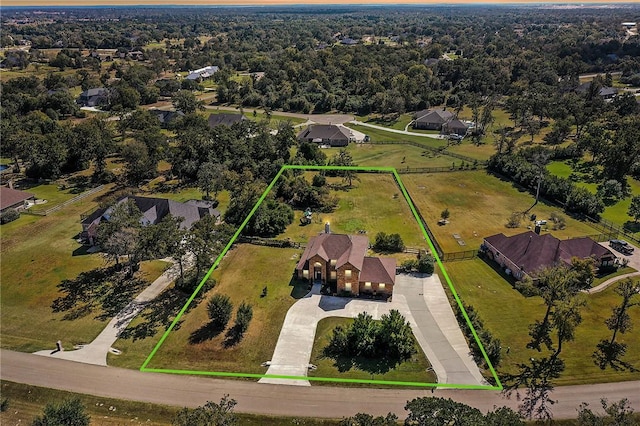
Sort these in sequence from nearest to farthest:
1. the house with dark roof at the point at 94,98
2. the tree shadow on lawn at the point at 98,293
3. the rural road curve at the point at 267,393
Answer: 1. the rural road curve at the point at 267,393
2. the tree shadow on lawn at the point at 98,293
3. the house with dark roof at the point at 94,98

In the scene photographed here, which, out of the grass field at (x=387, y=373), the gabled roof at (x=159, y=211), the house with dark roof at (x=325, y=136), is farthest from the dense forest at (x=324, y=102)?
the grass field at (x=387, y=373)

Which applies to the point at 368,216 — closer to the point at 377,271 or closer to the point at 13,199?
the point at 377,271

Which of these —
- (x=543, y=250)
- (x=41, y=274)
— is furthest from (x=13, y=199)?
(x=543, y=250)

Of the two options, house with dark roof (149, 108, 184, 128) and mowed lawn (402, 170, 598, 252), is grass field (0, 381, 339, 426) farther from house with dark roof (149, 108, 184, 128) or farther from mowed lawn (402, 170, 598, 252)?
house with dark roof (149, 108, 184, 128)

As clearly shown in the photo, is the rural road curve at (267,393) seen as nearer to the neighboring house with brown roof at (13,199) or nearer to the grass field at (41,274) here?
the grass field at (41,274)

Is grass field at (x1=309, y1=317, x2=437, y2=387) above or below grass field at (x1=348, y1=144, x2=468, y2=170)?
below

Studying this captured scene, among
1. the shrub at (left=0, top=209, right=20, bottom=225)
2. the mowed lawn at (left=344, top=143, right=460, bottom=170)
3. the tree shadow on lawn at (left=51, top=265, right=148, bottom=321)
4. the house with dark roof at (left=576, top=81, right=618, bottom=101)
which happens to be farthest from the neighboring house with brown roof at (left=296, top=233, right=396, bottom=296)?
the house with dark roof at (left=576, top=81, right=618, bottom=101)

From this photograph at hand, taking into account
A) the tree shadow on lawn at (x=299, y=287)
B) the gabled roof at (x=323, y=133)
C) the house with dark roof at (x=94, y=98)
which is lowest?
the tree shadow on lawn at (x=299, y=287)
